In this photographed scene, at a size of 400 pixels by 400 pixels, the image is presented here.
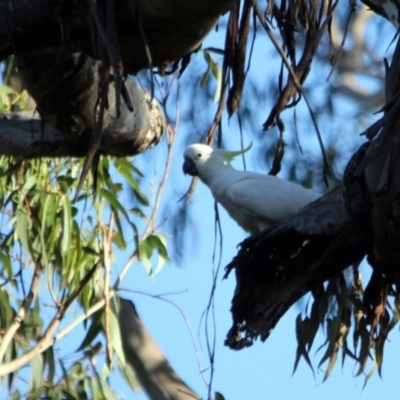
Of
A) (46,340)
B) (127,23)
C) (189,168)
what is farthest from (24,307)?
(127,23)

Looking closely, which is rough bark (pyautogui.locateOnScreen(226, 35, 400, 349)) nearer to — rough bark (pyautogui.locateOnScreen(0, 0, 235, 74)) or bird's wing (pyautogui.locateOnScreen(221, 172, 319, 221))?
rough bark (pyautogui.locateOnScreen(0, 0, 235, 74))

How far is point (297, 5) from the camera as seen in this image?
80.3 inches

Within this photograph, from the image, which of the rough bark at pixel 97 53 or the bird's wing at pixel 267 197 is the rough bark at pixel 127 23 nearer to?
the rough bark at pixel 97 53

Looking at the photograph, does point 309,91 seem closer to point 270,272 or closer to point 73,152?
point 73,152

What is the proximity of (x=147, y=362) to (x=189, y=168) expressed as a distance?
789 millimetres

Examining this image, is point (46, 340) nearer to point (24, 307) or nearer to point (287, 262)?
point (24, 307)

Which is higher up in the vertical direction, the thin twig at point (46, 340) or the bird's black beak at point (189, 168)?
the bird's black beak at point (189, 168)

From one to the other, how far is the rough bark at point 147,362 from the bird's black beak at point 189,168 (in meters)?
0.68

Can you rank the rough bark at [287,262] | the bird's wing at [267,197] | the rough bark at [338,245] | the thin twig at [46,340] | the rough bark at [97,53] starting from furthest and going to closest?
the thin twig at [46,340] → the bird's wing at [267,197] → the rough bark at [287,262] → the rough bark at [338,245] → the rough bark at [97,53]

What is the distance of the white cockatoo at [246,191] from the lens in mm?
2945

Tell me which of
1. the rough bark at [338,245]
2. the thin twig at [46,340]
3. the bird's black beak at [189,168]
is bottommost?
the rough bark at [338,245]

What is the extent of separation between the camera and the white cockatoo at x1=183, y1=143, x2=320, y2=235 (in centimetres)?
295

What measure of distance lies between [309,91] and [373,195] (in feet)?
9.09

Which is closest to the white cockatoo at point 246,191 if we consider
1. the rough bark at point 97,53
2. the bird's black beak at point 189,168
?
the bird's black beak at point 189,168
